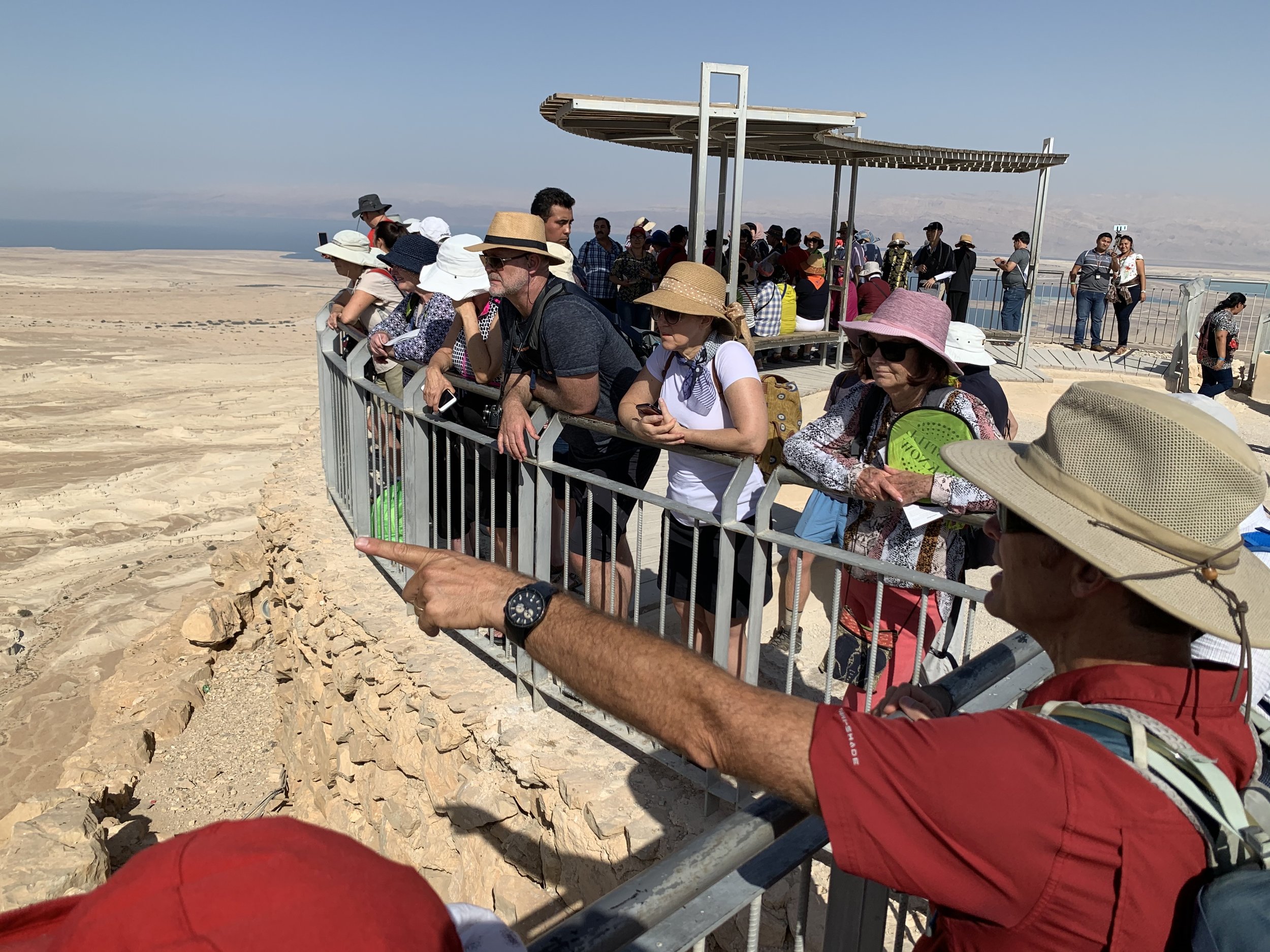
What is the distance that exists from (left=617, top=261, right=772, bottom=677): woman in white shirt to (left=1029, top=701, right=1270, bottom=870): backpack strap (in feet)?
6.73

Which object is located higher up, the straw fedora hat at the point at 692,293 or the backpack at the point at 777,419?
the straw fedora hat at the point at 692,293

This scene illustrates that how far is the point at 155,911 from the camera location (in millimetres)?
787

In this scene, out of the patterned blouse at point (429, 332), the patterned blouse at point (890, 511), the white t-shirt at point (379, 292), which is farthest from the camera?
the white t-shirt at point (379, 292)

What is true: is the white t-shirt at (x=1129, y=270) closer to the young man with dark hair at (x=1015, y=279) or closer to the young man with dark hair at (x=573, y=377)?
the young man with dark hair at (x=1015, y=279)

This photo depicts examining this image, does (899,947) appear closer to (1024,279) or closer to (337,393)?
(337,393)

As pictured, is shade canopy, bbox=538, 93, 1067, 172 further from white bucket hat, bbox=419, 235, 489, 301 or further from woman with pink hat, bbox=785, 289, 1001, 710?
woman with pink hat, bbox=785, 289, 1001, 710

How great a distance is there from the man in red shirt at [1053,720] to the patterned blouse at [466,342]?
128 inches

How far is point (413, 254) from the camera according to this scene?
5488mm

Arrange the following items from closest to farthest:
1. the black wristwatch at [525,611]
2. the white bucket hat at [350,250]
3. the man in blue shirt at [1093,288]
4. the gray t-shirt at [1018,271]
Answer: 1. the black wristwatch at [525,611]
2. the white bucket hat at [350,250]
3. the gray t-shirt at [1018,271]
4. the man in blue shirt at [1093,288]

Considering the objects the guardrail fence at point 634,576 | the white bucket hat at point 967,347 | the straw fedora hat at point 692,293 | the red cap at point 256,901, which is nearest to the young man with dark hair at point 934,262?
the guardrail fence at point 634,576

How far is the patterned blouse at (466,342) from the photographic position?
4.72 metres

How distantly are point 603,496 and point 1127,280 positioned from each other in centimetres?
1384

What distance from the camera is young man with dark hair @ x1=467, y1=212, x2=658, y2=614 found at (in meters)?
3.84

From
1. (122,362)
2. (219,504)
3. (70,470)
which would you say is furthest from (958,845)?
(122,362)
